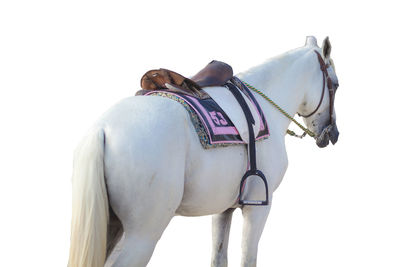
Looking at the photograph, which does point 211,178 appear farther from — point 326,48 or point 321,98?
point 326,48

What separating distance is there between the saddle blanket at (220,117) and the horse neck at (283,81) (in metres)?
0.29

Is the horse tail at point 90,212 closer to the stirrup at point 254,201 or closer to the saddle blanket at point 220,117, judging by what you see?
the saddle blanket at point 220,117

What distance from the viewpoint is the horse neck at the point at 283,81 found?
598 centimetres

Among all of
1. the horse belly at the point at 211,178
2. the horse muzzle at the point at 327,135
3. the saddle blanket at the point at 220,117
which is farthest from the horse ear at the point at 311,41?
the horse belly at the point at 211,178

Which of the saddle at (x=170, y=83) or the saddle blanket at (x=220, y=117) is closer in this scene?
the saddle blanket at (x=220, y=117)

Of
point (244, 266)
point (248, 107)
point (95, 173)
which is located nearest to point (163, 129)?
point (95, 173)

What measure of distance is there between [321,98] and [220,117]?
5.66 feet

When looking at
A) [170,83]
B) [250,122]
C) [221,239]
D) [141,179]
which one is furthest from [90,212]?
[221,239]

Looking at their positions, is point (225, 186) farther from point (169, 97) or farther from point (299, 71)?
point (299, 71)

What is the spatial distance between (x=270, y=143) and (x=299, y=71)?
102 cm

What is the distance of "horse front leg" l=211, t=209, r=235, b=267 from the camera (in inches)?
234

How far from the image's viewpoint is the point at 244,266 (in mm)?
5598

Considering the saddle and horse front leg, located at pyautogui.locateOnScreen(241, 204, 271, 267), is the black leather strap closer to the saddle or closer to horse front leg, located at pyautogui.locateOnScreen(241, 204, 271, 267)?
the saddle

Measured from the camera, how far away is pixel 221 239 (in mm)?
5941
